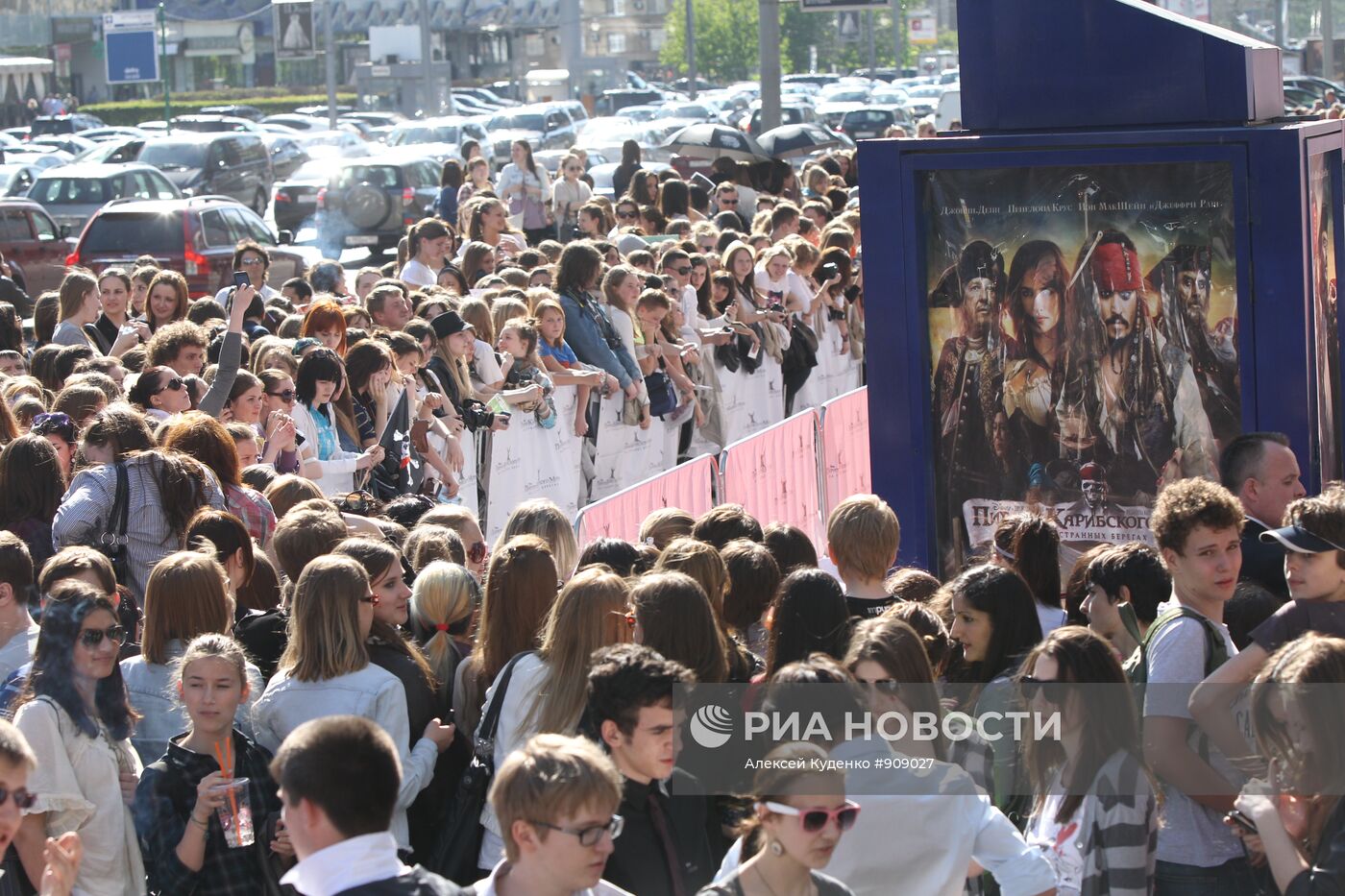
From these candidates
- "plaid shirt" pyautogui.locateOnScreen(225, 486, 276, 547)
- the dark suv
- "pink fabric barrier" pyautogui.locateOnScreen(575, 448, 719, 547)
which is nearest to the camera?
"plaid shirt" pyautogui.locateOnScreen(225, 486, 276, 547)

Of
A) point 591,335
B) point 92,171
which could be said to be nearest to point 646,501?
point 591,335

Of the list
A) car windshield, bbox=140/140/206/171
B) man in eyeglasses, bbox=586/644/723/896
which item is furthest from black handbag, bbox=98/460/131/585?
car windshield, bbox=140/140/206/171

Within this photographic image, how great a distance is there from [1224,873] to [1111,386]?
9.75ft

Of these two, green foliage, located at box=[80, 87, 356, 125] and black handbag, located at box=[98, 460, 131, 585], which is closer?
black handbag, located at box=[98, 460, 131, 585]

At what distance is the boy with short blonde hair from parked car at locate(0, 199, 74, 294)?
18815 millimetres

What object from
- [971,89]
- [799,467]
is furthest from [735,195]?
[971,89]

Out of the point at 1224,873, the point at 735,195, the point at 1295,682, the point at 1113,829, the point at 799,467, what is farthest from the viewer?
the point at 735,195

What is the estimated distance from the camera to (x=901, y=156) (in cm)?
762

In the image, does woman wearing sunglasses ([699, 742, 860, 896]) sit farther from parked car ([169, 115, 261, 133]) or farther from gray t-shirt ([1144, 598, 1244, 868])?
parked car ([169, 115, 261, 133])

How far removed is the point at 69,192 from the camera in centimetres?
2809

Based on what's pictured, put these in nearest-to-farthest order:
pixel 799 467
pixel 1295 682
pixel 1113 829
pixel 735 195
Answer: pixel 1295 682 → pixel 1113 829 → pixel 799 467 → pixel 735 195

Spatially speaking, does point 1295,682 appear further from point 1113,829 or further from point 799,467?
point 799,467

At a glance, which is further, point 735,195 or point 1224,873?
point 735,195

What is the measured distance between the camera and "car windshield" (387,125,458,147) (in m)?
47.1
